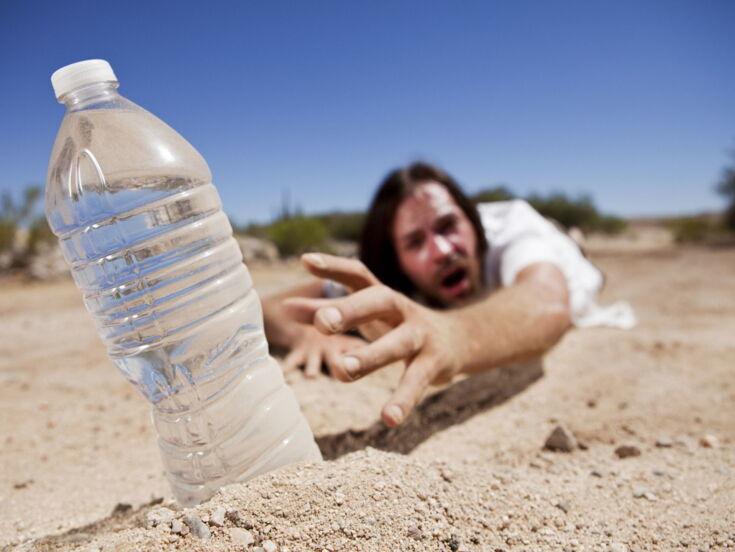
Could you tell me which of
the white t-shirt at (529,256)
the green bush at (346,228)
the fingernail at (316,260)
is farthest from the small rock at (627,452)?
the green bush at (346,228)

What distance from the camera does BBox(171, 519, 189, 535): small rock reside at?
1.16 meters

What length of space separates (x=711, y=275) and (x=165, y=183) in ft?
24.5

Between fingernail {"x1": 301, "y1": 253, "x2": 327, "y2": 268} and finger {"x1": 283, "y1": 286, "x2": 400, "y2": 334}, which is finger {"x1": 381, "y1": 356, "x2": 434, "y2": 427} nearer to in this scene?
finger {"x1": 283, "y1": 286, "x2": 400, "y2": 334}

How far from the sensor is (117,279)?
150cm

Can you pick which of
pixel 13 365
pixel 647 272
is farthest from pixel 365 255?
pixel 647 272

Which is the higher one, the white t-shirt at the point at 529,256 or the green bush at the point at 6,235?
the green bush at the point at 6,235

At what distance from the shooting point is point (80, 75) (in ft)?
4.76

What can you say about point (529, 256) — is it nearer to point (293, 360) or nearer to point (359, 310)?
point (293, 360)

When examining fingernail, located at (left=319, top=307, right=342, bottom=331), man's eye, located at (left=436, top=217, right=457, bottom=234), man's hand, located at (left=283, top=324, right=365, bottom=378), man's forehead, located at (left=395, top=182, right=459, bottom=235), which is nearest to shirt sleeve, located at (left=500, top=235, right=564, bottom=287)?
man's eye, located at (left=436, top=217, right=457, bottom=234)

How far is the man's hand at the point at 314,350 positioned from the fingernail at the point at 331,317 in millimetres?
1628

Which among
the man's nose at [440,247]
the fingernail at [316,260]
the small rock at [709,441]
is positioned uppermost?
the fingernail at [316,260]

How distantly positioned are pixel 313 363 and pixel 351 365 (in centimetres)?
169

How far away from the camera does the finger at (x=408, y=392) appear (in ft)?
5.18

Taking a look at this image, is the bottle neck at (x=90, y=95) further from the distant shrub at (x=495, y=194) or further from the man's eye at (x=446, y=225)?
the distant shrub at (x=495, y=194)
